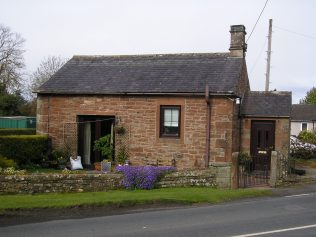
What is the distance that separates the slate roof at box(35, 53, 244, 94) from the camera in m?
20.4

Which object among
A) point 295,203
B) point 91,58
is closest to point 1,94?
point 91,58

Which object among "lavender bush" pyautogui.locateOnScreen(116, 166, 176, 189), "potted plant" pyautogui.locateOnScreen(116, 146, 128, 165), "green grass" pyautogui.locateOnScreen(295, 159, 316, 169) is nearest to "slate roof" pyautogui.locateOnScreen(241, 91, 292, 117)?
"potted plant" pyautogui.locateOnScreen(116, 146, 128, 165)

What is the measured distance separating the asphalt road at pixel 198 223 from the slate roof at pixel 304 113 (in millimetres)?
48964

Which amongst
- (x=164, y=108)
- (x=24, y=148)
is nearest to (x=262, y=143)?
(x=164, y=108)

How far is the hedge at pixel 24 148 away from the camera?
1967cm

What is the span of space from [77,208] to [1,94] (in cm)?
3979

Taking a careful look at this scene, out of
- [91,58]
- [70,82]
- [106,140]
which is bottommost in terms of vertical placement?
→ [106,140]

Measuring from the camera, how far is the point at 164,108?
20.6 meters

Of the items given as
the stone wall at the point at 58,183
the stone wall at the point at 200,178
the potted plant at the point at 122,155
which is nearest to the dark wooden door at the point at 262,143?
the stone wall at the point at 200,178

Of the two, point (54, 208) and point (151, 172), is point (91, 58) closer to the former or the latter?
point (151, 172)

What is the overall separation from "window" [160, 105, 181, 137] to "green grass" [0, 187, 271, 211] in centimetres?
578

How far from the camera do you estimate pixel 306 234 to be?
8562 millimetres

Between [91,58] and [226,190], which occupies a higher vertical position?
[91,58]

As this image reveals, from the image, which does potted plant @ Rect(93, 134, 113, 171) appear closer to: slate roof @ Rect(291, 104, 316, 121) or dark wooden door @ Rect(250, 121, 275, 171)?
dark wooden door @ Rect(250, 121, 275, 171)
